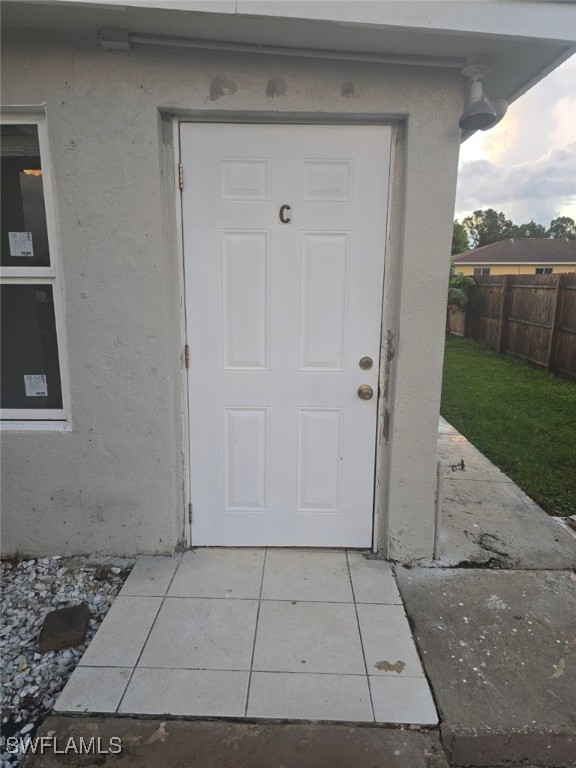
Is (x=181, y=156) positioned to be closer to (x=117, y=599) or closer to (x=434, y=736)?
(x=117, y=599)

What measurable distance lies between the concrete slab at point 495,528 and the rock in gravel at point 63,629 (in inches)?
79.3

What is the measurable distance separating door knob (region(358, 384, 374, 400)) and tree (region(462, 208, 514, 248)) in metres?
53.1

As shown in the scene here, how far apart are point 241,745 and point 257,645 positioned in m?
0.47

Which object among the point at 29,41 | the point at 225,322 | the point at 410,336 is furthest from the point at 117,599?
the point at 29,41

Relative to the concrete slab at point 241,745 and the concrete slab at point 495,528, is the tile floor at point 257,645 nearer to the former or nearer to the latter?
the concrete slab at point 241,745

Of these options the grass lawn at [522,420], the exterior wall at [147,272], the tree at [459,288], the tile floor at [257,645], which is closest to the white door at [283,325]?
the exterior wall at [147,272]

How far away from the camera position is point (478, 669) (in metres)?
2.11

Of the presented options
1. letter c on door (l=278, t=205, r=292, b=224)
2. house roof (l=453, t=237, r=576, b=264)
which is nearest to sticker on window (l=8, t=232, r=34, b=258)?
letter c on door (l=278, t=205, r=292, b=224)

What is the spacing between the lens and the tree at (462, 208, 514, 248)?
49938 mm

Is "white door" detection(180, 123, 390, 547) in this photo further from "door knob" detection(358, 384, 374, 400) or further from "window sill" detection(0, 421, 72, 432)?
"window sill" detection(0, 421, 72, 432)

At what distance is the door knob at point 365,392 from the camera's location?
109 inches

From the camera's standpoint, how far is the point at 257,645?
2223 millimetres

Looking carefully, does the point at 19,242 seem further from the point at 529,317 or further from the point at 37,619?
the point at 529,317

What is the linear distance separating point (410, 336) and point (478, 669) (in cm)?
163
